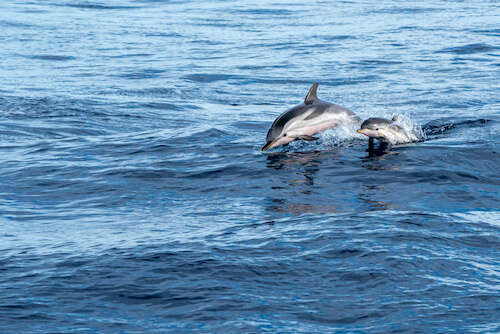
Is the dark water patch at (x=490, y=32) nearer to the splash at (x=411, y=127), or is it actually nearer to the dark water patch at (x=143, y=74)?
the dark water patch at (x=143, y=74)

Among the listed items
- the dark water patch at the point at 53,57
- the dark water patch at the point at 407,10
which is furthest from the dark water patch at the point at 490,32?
the dark water patch at the point at 53,57

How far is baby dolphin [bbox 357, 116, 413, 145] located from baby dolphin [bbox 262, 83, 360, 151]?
0.69m

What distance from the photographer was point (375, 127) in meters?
11.2

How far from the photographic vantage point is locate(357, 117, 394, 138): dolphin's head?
11.1 meters

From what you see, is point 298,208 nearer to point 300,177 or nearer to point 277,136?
point 300,177

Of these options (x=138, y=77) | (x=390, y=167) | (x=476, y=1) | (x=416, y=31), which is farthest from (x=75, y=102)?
(x=476, y=1)

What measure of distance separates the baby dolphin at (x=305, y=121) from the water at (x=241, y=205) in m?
0.38

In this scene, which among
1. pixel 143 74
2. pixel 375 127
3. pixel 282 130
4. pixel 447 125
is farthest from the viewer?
pixel 143 74

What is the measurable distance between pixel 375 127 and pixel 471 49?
54.5ft

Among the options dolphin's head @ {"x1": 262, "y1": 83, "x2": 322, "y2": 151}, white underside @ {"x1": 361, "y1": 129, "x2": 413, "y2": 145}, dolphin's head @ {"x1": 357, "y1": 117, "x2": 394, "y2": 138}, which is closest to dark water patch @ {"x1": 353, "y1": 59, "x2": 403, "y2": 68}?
white underside @ {"x1": 361, "y1": 129, "x2": 413, "y2": 145}

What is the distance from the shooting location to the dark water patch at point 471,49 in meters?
26.0

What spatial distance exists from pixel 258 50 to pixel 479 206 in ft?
66.4

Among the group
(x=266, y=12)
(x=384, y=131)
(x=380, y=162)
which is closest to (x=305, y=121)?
(x=384, y=131)

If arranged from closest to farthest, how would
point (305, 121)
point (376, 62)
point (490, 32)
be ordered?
point (305, 121) < point (376, 62) < point (490, 32)
